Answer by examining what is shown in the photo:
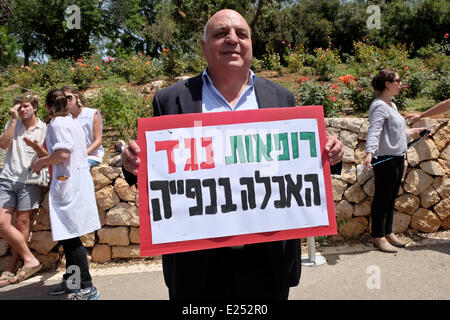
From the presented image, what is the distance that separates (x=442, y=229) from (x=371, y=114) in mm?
1910

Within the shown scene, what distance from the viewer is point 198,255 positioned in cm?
172

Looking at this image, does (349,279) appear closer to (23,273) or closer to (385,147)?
(385,147)

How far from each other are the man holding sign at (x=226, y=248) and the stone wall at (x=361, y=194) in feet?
8.01

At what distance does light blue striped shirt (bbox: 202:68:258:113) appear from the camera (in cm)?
185

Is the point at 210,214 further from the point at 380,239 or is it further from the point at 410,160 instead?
the point at 410,160

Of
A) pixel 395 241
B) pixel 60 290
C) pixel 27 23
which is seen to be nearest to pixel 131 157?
pixel 60 290

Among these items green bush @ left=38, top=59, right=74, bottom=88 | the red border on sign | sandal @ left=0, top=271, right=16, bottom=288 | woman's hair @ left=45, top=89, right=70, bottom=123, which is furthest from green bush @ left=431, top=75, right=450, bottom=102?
green bush @ left=38, top=59, right=74, bottom=88

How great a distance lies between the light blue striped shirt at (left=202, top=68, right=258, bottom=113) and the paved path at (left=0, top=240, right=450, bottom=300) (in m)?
2.05

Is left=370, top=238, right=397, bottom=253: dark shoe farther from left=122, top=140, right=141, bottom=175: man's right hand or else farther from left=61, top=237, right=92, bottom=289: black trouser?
left=122, top=140, right=141, bottom=175: man's right hand

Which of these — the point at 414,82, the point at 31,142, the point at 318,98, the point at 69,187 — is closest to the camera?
the point at 69,187

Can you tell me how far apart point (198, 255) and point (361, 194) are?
322 cm

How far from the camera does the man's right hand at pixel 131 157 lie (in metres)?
1.67

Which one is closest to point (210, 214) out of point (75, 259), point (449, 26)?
point (75, 259)

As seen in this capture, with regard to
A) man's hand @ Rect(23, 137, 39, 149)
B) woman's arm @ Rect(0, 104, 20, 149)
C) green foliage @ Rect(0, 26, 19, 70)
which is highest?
green foliage @ Rect(0, 26, 19, 70)
